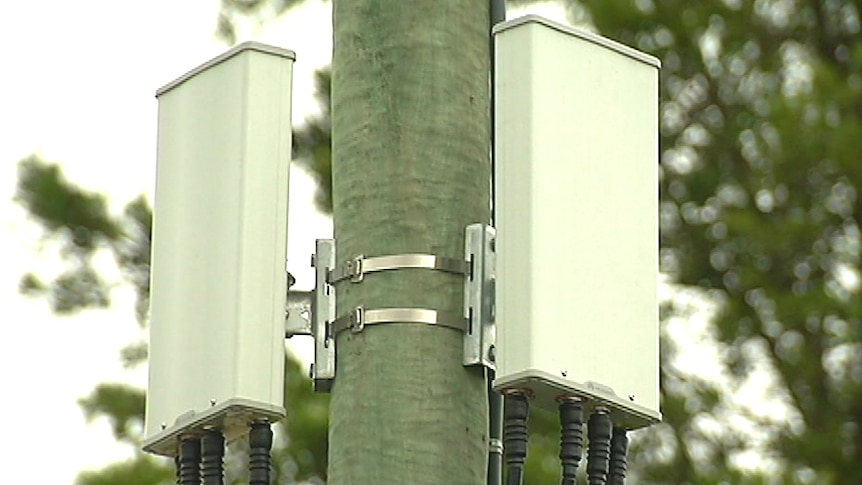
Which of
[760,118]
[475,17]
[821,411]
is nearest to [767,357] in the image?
[821,411]

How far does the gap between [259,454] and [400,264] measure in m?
0.45

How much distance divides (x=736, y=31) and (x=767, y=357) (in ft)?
6.52

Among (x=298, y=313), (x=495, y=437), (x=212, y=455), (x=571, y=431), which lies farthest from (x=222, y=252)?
(x=571, y=431)

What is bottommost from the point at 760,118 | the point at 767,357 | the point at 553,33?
the point at 553,33

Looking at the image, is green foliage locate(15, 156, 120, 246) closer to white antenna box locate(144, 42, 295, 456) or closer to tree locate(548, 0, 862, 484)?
tree locate(548, 0, 862, 484)

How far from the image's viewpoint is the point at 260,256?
15.7 ft

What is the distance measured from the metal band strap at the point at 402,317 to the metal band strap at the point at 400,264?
2.8 inches

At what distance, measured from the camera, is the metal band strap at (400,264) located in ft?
15.2

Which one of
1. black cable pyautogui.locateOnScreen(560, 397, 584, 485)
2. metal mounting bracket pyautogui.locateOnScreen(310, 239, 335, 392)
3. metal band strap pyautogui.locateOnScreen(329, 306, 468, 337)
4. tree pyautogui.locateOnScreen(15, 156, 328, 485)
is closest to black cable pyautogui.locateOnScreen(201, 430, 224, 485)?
metal mounting bracket pyautogui.locateOnScreen(310, 239, 335, 392)

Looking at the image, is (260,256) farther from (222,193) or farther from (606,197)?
(606,197)

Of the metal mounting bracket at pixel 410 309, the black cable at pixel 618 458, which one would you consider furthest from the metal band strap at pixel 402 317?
the black cable at pixel 618 458

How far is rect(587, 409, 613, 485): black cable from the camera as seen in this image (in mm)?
4645

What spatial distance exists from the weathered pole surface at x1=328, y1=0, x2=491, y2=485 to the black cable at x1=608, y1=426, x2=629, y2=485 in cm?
26

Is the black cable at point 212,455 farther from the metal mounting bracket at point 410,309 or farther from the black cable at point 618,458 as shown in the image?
the black cable at point 618,458
